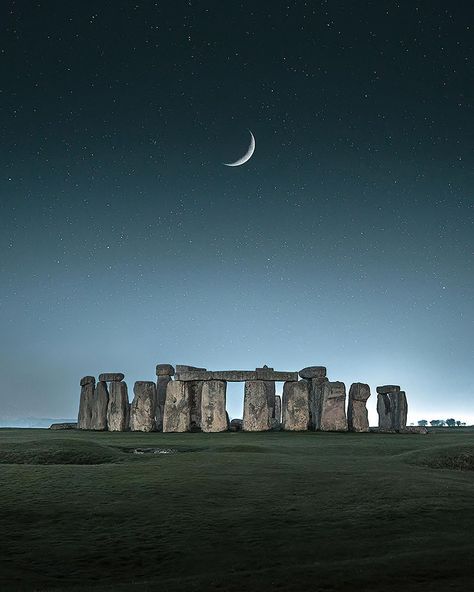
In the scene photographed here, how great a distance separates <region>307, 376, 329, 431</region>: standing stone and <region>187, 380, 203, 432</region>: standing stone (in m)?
5.25

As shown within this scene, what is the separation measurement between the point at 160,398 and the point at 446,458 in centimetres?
1944

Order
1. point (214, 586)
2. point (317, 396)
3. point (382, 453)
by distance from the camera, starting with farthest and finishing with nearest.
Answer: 1. point (317, 396)
2. point (382, 453)
3. point (214, 586)

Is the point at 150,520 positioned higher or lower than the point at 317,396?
lower

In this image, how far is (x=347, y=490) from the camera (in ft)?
34.9

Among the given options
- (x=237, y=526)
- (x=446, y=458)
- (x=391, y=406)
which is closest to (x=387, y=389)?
(x=391, y=406)

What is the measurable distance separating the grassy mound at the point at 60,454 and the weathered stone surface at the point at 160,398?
13.9 meters

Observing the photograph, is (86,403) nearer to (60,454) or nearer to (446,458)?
(60,454)

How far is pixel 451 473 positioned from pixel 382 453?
16.4 ft

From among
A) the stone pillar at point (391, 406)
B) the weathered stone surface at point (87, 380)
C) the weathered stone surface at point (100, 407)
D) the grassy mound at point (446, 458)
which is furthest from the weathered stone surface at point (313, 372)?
the grassy mound at point (446, 458)

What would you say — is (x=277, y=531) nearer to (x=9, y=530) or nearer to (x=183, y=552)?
(x=183, y=552)

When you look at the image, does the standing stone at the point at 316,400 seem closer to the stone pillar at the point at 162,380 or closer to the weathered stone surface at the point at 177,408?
the weathered stone surface at the point at 177,408

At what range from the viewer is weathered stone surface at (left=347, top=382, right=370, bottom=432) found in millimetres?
28984

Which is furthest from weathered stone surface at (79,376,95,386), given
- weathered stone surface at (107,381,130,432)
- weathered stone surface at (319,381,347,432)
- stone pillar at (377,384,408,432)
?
stone pillar at (377,384,408,432)

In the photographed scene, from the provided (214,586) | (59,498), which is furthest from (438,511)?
(59,498)
